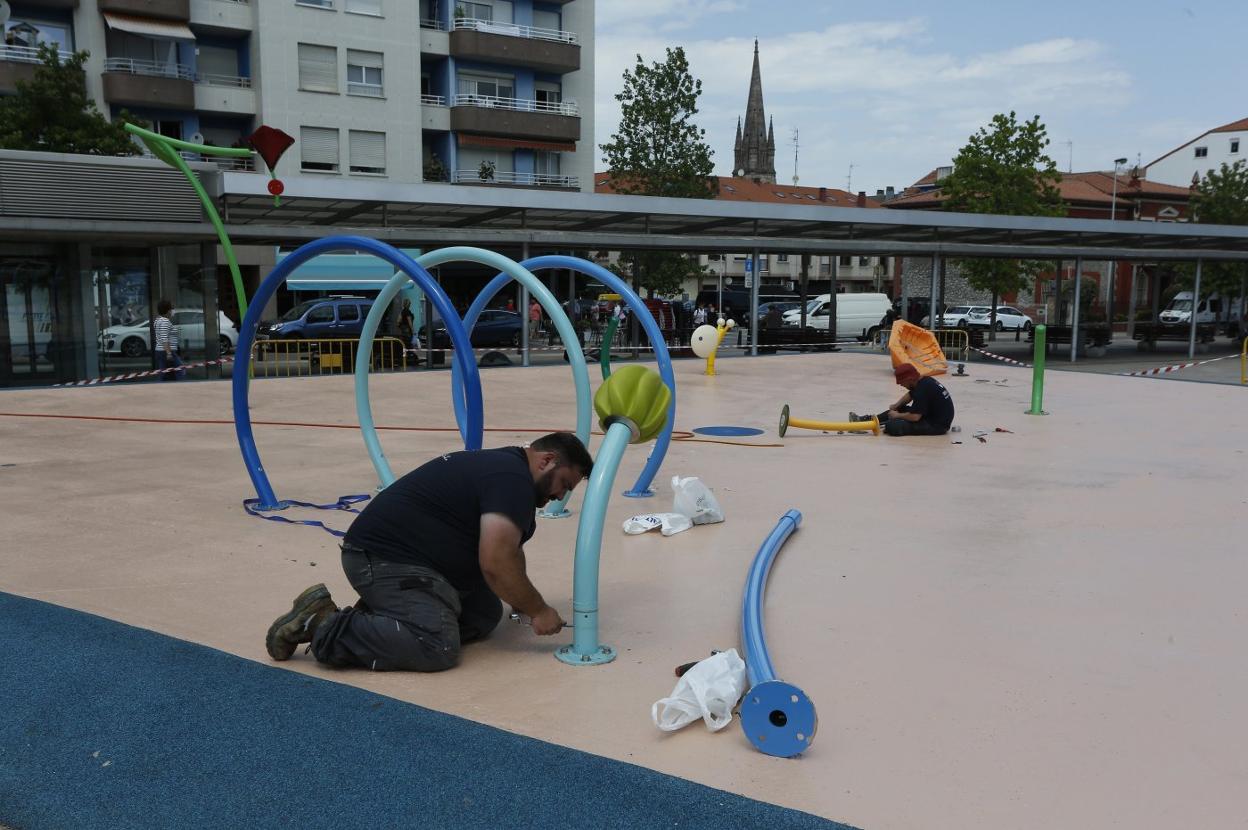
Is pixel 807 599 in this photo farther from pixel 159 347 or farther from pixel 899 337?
pixel 159 347

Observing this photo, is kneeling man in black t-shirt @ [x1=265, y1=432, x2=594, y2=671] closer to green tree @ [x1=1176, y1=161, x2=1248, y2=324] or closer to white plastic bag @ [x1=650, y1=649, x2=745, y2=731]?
white plastic bag @ [x1=650, y1=649, x2=745, y2=731]

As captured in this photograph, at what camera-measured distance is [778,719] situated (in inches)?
142

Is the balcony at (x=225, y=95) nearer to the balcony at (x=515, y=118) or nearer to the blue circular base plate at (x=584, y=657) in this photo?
the balcony at (x=515, y=118)

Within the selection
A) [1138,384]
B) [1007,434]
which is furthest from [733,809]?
[1138,384]

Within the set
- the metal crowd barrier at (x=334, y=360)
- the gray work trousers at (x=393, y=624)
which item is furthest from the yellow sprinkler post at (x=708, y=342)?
the gray work trousers at (x=393, y=624)

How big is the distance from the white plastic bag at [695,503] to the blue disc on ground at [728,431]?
4.70 metres

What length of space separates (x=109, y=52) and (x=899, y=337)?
103 ft

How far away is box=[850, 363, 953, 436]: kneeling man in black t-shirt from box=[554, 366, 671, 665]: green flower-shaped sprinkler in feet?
25.2

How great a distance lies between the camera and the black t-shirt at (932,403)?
1205cm

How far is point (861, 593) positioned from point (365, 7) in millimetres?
38970

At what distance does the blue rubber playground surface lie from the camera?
3.14 meters

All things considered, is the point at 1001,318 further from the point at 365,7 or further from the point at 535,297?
the point at 535,297

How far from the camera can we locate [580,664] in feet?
14.8

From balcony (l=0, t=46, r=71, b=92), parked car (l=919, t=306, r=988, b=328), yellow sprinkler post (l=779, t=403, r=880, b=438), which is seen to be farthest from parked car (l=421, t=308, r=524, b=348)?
parked car (l=919, t=306, r=988, b=328)
